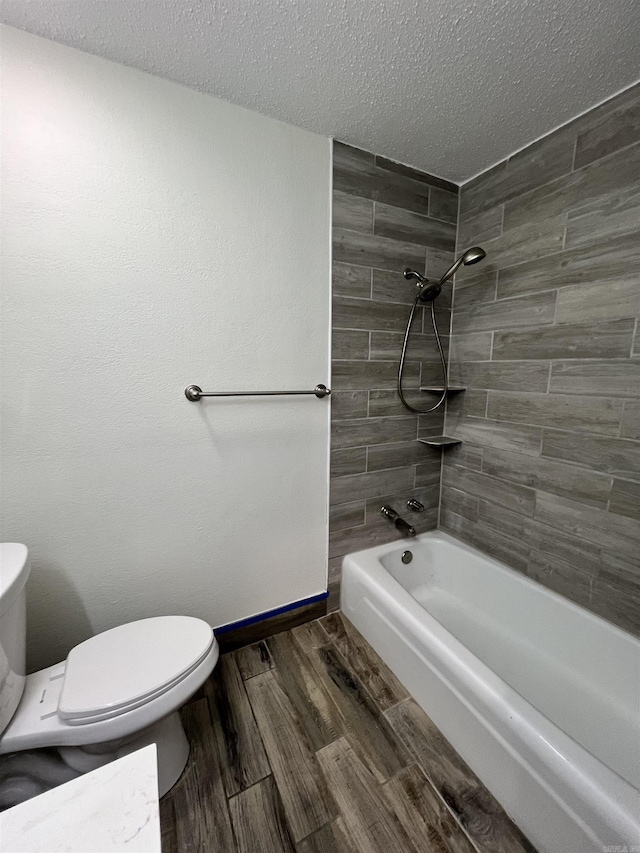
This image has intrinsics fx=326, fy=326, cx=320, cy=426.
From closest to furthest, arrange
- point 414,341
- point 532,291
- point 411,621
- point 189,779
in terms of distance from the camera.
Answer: point 189,779 → point 411,621 → point 532,291 → point 414,341

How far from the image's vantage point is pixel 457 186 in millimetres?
1639

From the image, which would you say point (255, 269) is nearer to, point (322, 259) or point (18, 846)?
point (322, 259)

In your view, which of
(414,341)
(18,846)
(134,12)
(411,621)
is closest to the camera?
(18,846)

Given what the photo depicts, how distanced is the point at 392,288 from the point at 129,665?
1750 mm

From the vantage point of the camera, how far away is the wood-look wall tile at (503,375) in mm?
1384

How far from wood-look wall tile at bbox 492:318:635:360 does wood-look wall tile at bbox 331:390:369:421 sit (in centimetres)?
66

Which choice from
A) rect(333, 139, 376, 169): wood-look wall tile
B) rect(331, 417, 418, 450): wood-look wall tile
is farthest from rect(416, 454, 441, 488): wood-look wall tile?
rect(333, 139, 376, 169): wood-look wall tile

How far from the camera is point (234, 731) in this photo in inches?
45.6

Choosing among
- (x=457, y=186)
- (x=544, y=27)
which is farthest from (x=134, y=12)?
(x=457, y=186)

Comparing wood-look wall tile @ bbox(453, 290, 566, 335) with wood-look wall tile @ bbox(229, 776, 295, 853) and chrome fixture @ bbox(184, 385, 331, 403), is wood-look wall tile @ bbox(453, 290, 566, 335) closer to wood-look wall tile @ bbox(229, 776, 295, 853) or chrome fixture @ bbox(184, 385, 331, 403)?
chrome fixture @ bbox(184, 385, 331, 403)

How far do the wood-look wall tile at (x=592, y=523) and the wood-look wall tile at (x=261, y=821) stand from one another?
1.38 metres

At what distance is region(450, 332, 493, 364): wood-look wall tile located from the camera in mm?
1590

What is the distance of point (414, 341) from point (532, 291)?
522 mm

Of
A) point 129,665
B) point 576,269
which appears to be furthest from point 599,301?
point 129,665
